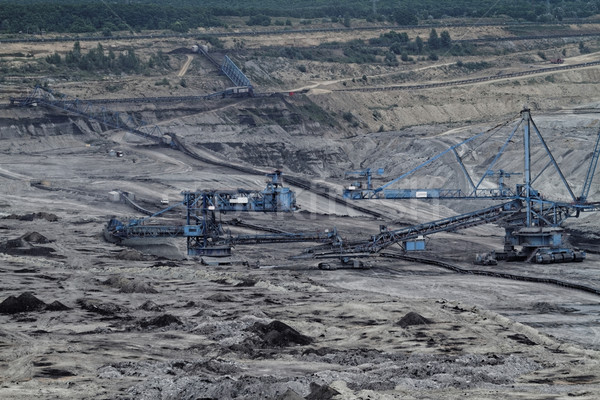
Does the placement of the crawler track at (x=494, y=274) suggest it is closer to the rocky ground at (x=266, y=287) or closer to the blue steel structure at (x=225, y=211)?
the rocky ground at (x=266, y=287)

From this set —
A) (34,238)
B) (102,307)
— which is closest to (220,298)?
(102,307)

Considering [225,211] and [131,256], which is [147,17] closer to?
[225,211]

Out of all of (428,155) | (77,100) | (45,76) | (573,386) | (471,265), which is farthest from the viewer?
(45,76)

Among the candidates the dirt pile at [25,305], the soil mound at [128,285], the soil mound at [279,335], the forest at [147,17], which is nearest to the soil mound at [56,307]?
the dirt pile at [25,305]

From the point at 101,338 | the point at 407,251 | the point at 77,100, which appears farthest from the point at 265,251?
the point at 77,100

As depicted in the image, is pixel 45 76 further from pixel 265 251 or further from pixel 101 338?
pixel 101 338

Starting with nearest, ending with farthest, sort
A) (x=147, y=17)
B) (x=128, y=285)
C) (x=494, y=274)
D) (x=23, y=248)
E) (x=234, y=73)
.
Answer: (x=128, y=285) → (x=494, y=274) → (x=23, y=248) → (x=234, y=73) → (x=147, y=17)

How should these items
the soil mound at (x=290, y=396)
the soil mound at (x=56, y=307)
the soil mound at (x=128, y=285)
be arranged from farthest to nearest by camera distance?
the soil mound at (x=128, y=285) → the soil mound at (x=56, y=307) → the soil mound at (x=290, y=396)
